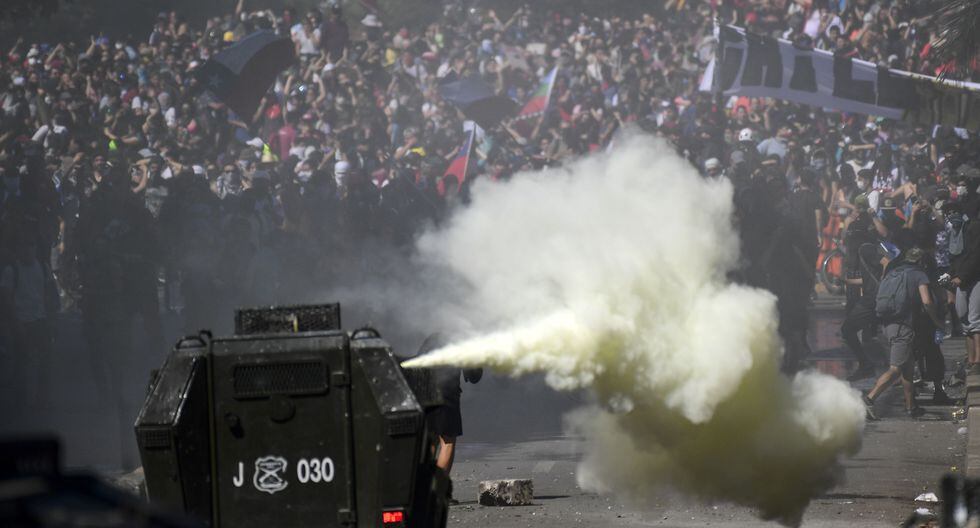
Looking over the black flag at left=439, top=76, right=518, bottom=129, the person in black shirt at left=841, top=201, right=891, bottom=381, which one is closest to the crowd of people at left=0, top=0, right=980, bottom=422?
the person in black shirt at left=841, top=201, right=891, bottom=381

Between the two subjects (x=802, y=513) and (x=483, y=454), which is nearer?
(x=802, y=513)

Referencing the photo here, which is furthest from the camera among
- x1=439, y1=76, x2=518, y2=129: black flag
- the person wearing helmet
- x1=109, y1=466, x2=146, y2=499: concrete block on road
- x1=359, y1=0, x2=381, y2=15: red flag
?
x1=359, y1=0, x2=381, y2=15: red flag

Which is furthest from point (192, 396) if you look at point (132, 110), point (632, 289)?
point (132, 110)

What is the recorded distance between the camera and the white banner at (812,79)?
2828 cm

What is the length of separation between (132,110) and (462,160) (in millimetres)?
5452

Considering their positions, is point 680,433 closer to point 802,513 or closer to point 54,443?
point 802,513

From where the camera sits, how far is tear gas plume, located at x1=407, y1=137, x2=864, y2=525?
1113cm

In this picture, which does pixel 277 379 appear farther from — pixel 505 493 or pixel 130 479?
pixel 130 479

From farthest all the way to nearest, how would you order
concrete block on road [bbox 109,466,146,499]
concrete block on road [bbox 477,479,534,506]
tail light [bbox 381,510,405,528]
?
1. concrete block on road [bbox 109,466,146,499]
2. concrete block on road [bbox 477,479,534,506]
3. tail light [bbox 381,510,405,528]

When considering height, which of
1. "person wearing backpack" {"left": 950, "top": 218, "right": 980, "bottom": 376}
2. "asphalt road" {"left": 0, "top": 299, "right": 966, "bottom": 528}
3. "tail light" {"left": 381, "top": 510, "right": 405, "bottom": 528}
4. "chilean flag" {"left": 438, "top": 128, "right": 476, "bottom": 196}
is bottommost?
"asphalt road" {"left": 0, "top": 299, "right": 966, "bottom": 528}

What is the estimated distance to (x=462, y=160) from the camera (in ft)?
96.8

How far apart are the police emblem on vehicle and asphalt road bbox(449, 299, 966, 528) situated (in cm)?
329

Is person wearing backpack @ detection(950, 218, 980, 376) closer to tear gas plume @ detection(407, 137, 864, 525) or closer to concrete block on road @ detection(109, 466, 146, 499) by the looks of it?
tear gas plume @ detection(407, 137, 864, 525)

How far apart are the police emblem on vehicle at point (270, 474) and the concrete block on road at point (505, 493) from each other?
405cm
